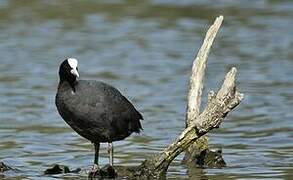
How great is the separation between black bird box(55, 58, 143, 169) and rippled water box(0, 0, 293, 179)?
869 millimetres

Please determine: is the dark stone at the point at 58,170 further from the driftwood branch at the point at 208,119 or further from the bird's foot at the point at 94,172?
the driftwood branch at the point at 208,119

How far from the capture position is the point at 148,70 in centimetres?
1983

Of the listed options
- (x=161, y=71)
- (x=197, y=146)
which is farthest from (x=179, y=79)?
(x=197, y=146)

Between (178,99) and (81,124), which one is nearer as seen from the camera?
(81,124)

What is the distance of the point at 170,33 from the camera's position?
23703mm

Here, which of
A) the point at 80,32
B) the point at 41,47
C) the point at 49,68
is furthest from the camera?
the point at 80,32

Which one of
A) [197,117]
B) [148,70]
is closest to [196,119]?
[197,117]

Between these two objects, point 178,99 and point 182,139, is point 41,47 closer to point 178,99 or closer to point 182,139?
point 178,99

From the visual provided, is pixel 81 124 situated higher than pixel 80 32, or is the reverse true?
pixel 80 32

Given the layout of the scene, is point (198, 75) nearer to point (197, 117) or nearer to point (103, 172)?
point (197, 117)

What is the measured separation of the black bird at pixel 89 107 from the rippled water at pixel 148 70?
0.87m

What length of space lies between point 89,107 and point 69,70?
0.42 metres

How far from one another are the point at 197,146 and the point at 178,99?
5.70 meters

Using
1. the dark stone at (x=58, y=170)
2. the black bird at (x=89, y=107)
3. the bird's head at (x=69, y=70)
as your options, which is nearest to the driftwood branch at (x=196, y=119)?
the dark stone at (x=58, y=170)
